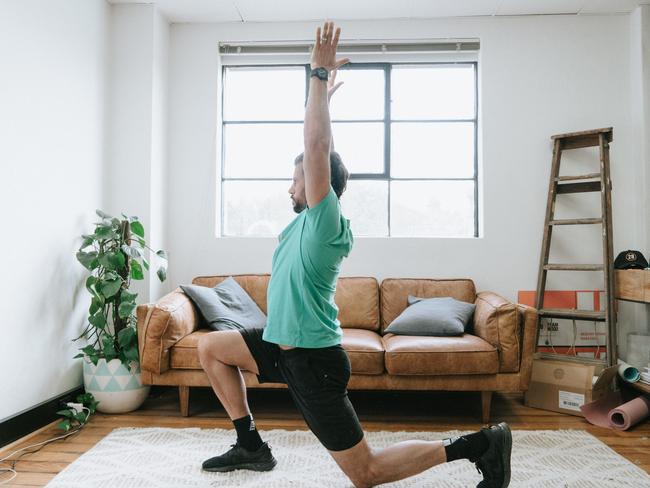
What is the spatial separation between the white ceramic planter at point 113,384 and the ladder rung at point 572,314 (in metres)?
2.77

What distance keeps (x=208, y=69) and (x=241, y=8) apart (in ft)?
1.79

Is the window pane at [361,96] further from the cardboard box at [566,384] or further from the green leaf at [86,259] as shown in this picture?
the cardboard box at [566,384]

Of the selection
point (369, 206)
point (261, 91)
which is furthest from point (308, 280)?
point (261, 91)

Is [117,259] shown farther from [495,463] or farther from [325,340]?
[495,463]

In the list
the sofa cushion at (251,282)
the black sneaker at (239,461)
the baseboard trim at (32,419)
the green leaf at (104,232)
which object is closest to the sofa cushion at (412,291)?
the sofa cushion at (251,282)

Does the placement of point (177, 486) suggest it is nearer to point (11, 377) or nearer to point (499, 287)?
point (11, 377)

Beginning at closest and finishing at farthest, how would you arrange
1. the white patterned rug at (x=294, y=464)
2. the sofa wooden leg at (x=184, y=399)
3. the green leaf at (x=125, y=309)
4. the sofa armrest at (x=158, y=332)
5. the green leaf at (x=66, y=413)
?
the white patterned rug at (x=294, y=464)
the green leaf at (x=66, y=413)
the sofa armrest at (x=158, y=332)
the sofa wooden leg at (x=184, y=399)
the green leaf at (x=125, y=309)

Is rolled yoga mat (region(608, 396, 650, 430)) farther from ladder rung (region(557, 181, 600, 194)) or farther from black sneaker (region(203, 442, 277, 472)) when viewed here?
black sneaker (region(203, 442, 277, 472))

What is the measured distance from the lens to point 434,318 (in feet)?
10.1

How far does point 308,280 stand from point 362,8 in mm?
2833

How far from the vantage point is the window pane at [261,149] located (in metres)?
4.05

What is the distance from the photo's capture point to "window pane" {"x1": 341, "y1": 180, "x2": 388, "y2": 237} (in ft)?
13.0

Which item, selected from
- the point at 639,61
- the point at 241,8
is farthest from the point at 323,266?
the point at 639,61

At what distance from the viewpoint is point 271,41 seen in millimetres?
3932
